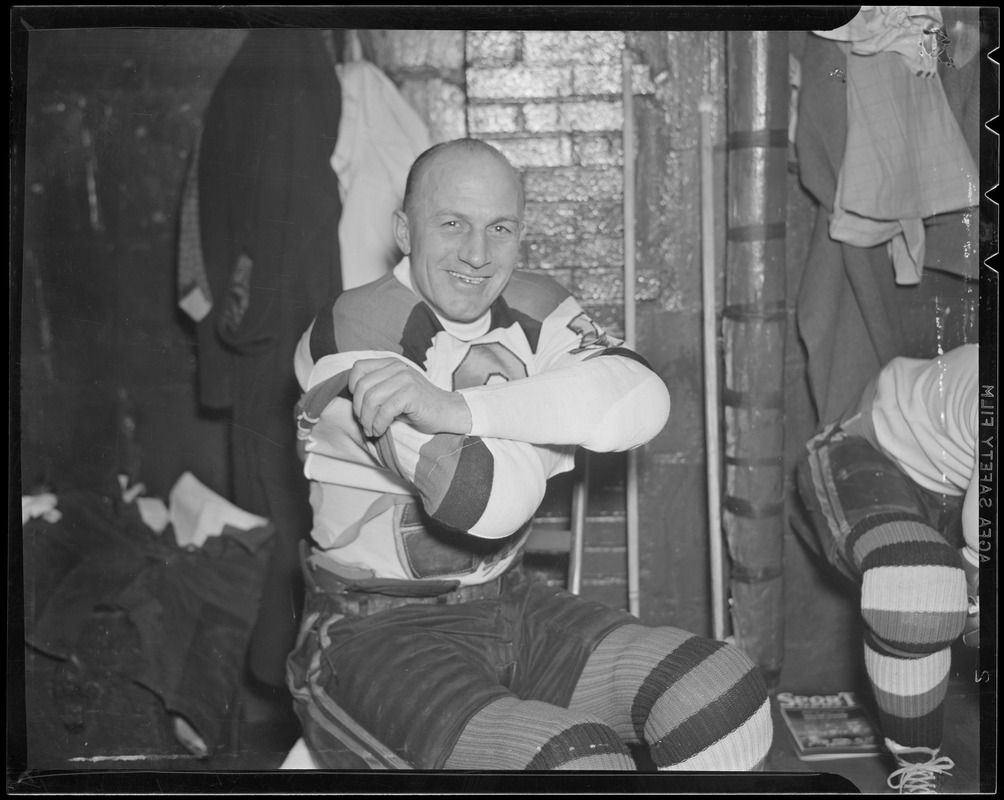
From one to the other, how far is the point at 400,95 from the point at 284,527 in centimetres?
83

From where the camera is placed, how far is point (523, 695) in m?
1.59

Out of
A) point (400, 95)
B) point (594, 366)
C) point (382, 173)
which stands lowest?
point (594, 366)

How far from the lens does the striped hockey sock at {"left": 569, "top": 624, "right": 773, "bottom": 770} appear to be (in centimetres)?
148

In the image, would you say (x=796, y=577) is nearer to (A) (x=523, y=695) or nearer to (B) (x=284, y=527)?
(A) (x=523, y=695)

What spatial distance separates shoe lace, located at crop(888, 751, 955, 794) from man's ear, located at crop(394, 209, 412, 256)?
128 cm

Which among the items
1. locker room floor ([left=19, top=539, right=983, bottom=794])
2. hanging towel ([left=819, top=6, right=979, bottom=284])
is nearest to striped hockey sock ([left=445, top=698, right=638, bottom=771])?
locker room floor ([left=19, top=539, right=983, bottom=794])

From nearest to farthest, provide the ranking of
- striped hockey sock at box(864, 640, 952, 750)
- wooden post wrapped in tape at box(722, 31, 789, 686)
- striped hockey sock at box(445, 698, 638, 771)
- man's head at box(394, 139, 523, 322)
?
striped hockey sock at box(445, 698, 638, 771) → man's head at box(394, 139, 523, 322) → striped hockey sock at box(864, 640, 952, 750) → wooden post wrapped in tape at box(722, 31, 789, 686)

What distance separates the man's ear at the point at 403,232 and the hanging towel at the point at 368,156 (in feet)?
0.39

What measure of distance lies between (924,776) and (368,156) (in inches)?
59.4

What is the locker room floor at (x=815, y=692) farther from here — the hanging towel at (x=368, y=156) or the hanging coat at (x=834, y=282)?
the hanging towel at (x=368, y=156)

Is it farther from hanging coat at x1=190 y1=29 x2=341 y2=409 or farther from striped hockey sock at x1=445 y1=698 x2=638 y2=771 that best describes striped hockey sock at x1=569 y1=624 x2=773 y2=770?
hanging coat at x1=190 y1=29 x2=341 y2=409

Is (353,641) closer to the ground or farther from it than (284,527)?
closer to the ground

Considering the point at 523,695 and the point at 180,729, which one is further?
the point at 180,729

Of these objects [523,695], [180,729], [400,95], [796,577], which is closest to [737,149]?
[400,95]
